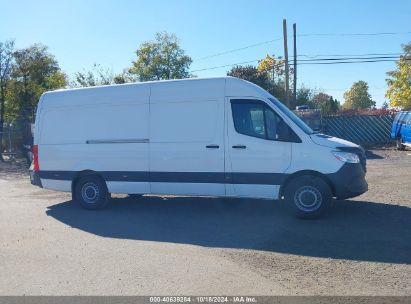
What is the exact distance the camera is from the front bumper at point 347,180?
7824 mm

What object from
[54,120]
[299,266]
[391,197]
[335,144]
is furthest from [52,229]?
[391,197]

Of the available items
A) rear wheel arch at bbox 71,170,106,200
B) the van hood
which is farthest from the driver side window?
Answer: rear wheel arch at bbox 71,170,106,200

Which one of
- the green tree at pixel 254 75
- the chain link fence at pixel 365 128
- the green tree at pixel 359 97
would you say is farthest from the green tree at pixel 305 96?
the green tree at pixel 359 97

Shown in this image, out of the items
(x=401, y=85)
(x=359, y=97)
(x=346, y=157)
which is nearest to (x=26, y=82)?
(x=346, y=157)

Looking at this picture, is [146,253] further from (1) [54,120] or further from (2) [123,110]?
(1) [54,120]

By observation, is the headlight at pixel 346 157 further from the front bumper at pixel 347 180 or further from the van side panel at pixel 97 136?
the van side panel at pixel 97 136

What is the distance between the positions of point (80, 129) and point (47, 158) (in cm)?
105

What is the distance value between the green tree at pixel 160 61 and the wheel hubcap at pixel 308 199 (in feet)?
138

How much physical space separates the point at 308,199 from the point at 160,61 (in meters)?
42.9

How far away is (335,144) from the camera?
26.0 feet

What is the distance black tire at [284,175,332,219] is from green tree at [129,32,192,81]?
137ft

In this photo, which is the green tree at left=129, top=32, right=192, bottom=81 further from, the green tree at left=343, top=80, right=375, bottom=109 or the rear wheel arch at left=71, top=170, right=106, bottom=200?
the green tree at left=343, top=80, right=375, bottom=109

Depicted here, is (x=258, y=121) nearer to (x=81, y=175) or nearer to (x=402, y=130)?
(x=81, y=175)

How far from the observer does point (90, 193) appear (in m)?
9.60
